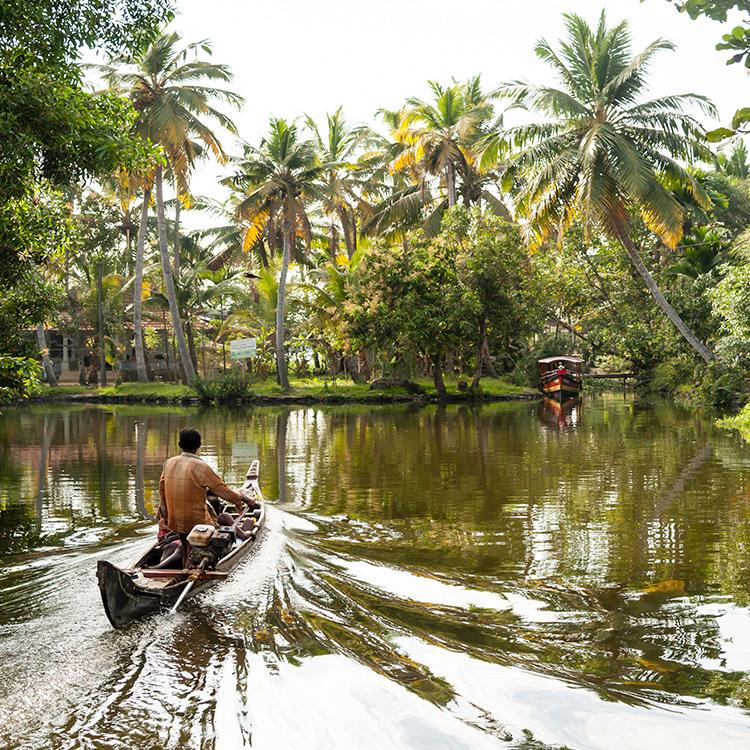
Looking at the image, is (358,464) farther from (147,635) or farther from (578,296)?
(578,296)

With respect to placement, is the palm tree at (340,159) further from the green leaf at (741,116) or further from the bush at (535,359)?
the green leaf at (741,116)

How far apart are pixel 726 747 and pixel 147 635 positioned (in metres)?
4.03

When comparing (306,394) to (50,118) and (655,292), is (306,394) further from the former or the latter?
(50,118)

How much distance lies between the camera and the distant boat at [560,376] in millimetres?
38094

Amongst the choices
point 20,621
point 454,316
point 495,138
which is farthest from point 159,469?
point 454,316

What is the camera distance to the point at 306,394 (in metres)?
37.6

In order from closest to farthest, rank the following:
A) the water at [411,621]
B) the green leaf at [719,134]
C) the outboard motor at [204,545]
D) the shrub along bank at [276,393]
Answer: the green leaf at [719,134] < the water at [411,621] < the outboard motor at [204,545] < the shrub along bank at [276,393]

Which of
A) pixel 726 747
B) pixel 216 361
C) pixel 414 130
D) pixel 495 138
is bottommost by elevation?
pixel 726 747

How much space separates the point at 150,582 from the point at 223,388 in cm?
3015

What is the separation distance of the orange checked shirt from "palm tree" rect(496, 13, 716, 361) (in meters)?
18.2

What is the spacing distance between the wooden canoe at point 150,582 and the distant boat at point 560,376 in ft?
102

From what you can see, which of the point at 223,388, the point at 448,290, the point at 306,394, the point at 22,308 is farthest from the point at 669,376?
the point at 22,308

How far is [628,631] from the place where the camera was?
620 cm

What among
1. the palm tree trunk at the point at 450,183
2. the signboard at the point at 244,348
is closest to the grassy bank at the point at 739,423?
the palm tree trunk at the point at 450,183
